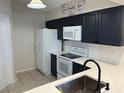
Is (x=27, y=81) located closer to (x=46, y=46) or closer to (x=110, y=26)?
(x=46, y=46)

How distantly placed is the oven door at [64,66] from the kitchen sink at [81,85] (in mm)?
1004

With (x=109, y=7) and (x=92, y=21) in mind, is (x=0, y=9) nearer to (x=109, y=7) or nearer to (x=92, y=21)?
(x=92, y=21)

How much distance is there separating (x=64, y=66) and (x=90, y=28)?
4.13 ft

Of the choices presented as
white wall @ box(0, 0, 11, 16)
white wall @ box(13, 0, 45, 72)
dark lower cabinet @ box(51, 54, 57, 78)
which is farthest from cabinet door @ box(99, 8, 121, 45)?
white wall @ box(13, 0, 45, 72)

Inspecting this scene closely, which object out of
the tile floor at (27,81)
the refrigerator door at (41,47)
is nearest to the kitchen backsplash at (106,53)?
the refrigerator door at (41,47)

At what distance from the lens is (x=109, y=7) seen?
7.03 feet

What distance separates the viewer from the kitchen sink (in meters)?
1.58

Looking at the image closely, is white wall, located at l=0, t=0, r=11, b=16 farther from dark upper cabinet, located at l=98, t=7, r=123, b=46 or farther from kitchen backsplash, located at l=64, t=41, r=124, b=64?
dark upper cabinet, located at l=98, t=7, r=123, b=46

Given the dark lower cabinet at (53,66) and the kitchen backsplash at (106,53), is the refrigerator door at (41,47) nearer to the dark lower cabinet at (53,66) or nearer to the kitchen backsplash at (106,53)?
the dark lower cabinet at (53,66)

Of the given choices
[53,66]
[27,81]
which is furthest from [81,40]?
[27,81]

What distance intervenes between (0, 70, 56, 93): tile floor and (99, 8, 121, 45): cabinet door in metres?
2.29

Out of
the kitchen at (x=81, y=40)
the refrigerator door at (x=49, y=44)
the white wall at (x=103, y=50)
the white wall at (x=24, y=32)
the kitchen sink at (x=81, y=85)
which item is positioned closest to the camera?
the kitchen sink at (x=81, y=85)

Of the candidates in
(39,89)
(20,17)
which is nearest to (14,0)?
(20,17)

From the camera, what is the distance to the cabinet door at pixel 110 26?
1992 millimetres
